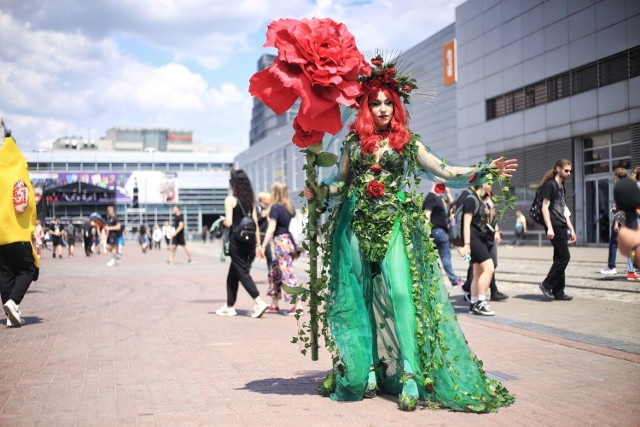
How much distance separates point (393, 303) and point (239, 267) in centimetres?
493

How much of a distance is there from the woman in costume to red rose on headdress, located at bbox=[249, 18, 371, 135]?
0.48 metres

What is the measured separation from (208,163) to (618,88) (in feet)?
278

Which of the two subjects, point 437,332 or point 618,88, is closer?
point 437,332

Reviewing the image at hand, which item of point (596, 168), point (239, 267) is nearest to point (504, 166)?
point (239, 267)

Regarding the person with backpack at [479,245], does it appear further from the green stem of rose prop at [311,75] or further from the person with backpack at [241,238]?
the green stem of rose prop at [311,75]

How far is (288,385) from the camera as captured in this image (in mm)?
4859

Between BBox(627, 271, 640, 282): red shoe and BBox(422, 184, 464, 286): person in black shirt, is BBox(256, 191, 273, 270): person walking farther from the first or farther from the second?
BBox(627, 271, 640, 282): red shoe

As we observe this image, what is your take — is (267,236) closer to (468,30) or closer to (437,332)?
(437,332)

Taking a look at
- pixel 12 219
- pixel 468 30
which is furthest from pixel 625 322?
pixel 468 30

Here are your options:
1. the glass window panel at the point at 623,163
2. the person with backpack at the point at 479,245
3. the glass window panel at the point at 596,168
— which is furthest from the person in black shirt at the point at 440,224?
the glass window panel at the point at 596,168

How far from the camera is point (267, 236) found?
9594mm

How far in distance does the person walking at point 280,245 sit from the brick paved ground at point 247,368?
0.73 metres

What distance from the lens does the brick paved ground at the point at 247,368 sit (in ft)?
13.1

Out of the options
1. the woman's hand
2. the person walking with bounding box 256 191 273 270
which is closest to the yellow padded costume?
the person walking with bounding box 256 191 273 270
